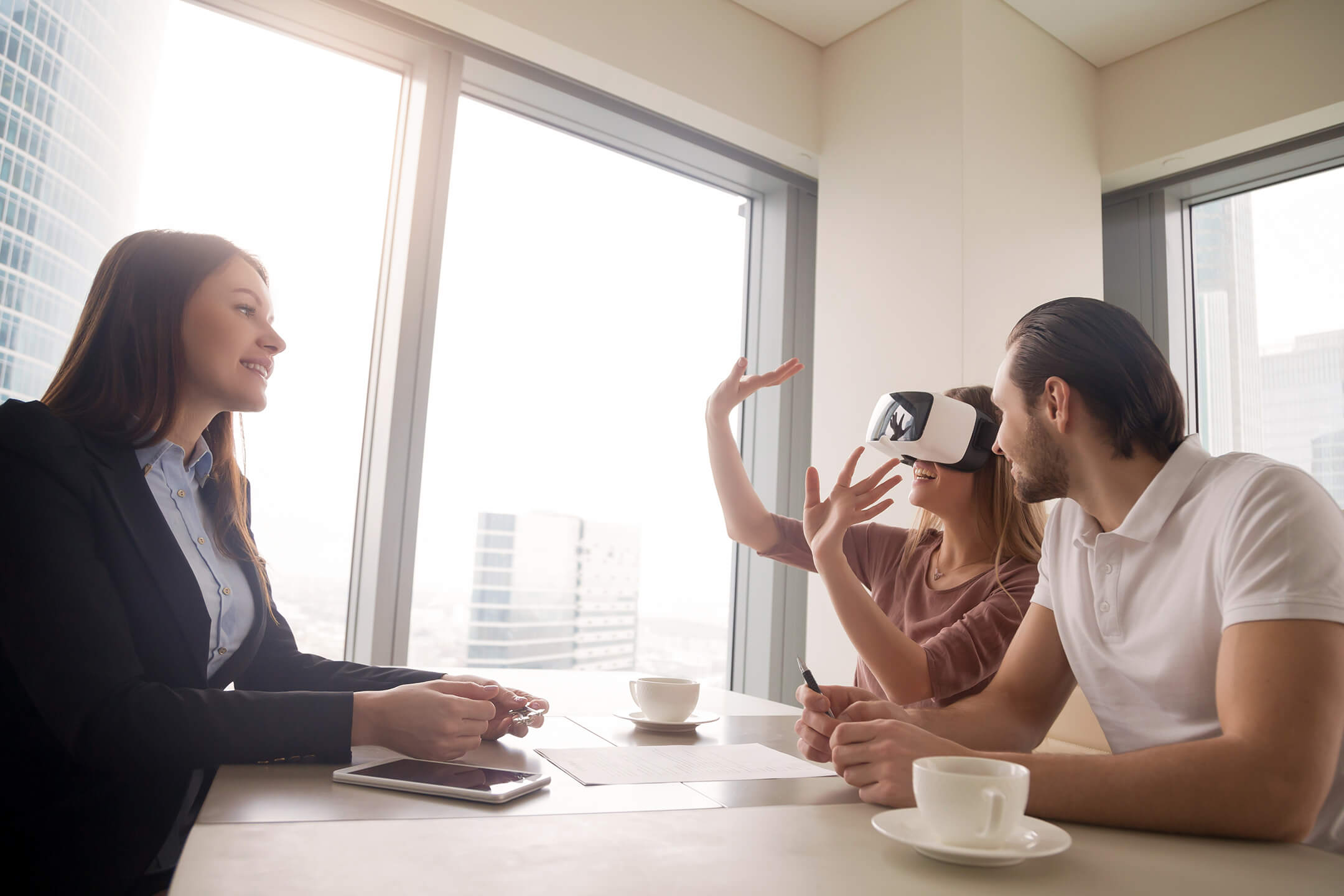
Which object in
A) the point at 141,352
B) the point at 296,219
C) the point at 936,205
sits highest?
the point at 936,205

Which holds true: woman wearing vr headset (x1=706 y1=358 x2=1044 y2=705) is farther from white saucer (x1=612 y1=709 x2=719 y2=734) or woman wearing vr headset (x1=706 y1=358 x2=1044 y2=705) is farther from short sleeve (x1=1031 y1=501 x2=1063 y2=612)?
white saucer (x1=612 y1=709 x2=719 y2=734)

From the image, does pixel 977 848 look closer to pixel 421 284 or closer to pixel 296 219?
pixel 421 284

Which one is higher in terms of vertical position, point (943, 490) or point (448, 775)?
point (943, 490)

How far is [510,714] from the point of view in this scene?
1165mm

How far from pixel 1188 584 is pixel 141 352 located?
1443 millimetres

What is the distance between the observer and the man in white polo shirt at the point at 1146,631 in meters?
0.86

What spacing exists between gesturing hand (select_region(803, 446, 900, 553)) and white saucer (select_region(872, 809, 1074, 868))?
73cm

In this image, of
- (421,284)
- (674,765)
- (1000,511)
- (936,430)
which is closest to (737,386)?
(936,430)

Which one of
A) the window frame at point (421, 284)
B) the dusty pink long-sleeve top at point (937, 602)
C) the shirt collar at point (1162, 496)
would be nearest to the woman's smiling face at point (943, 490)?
the dusty pink long-sleeve top at point (937, 602)

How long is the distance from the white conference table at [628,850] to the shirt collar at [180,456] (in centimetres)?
55

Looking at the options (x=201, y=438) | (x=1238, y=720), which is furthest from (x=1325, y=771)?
(x=201, y=438)

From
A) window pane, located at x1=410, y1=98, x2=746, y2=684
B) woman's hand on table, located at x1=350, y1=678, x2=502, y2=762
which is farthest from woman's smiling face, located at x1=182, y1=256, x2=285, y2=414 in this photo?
window pane, located at x1=410, y1=98, x2=746, y2=684

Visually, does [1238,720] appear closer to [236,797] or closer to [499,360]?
[236,797]

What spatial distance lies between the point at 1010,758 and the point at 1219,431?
2.77m
